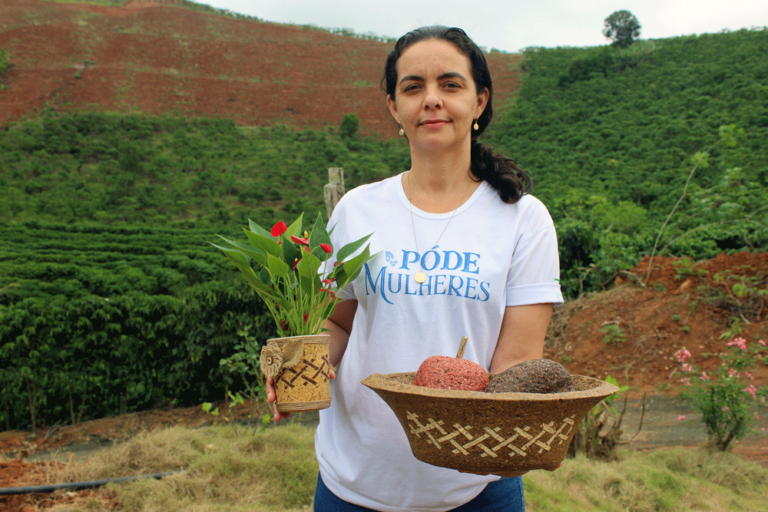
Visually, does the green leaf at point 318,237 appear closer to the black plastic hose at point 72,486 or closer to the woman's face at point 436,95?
the woman's face at point 436,95

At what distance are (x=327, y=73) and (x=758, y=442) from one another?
157ft

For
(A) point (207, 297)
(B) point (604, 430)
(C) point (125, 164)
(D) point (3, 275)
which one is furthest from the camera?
(C) point (125, 164)

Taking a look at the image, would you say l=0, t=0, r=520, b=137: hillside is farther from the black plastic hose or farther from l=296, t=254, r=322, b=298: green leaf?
l=296, t=254, r=322, b=298: green leaf

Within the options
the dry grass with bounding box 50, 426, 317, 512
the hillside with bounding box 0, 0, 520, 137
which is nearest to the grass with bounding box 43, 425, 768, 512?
the dry grass with bounding box 50, 426, 317, 512

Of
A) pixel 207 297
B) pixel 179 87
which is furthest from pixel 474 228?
pixel 179 87

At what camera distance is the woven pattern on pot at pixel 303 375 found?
1169 millimetres

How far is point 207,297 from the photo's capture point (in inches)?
210

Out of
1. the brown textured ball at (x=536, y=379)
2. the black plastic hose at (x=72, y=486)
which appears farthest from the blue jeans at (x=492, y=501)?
the black plastic hose at (x=72, y=486)

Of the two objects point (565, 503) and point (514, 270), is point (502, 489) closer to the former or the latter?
point (514, 270)

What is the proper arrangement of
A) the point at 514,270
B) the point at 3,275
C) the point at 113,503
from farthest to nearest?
the point at 3,275, the point at 113,503, the point at 514,270

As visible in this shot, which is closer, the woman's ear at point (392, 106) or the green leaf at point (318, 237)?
the green leaf at point (318, 237)

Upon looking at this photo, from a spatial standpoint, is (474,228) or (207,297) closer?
(474,228)

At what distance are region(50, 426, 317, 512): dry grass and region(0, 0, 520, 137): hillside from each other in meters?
34.7

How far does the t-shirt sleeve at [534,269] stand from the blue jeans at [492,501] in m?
0.44
